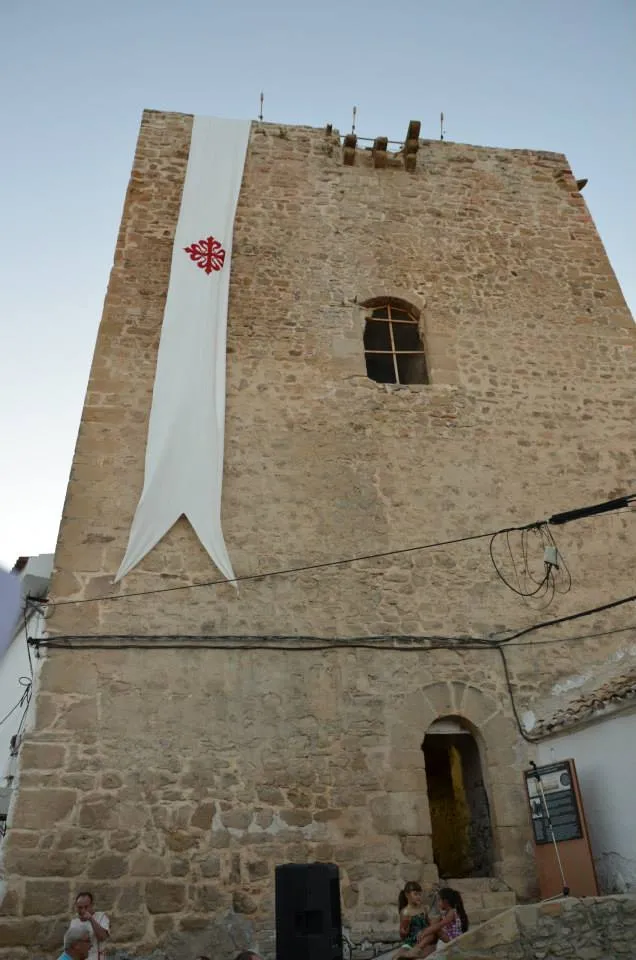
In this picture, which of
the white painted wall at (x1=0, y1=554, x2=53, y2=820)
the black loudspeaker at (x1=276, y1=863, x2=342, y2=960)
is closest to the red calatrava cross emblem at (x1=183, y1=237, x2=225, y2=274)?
the white painted wall at (x1=0, y1=554, x2=53, y2=820)

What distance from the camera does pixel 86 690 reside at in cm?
628

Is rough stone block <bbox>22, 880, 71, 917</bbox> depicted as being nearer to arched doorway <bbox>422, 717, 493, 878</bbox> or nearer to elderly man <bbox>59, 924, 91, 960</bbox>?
elderly man <bbox>59, 924, 91, 960</bbox>

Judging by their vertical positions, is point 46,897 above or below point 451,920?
above

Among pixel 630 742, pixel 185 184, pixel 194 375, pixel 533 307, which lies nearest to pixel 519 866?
pixel 630 742

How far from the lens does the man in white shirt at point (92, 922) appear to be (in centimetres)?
493

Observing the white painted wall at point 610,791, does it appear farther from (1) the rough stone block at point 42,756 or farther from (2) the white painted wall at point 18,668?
(2) the white painted wall at point 18,668

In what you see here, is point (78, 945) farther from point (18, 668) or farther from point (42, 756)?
point (18, 668)

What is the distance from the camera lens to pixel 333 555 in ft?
24.4

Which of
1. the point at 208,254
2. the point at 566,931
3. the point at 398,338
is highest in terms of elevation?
the point at 208,254

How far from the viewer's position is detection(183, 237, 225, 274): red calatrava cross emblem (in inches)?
354

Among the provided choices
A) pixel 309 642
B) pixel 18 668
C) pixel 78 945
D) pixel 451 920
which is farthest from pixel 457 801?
pixel 18 668

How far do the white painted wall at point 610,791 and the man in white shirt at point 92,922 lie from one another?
3.73 meters

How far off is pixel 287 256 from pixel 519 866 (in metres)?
7.16

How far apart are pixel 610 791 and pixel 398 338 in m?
5.97
